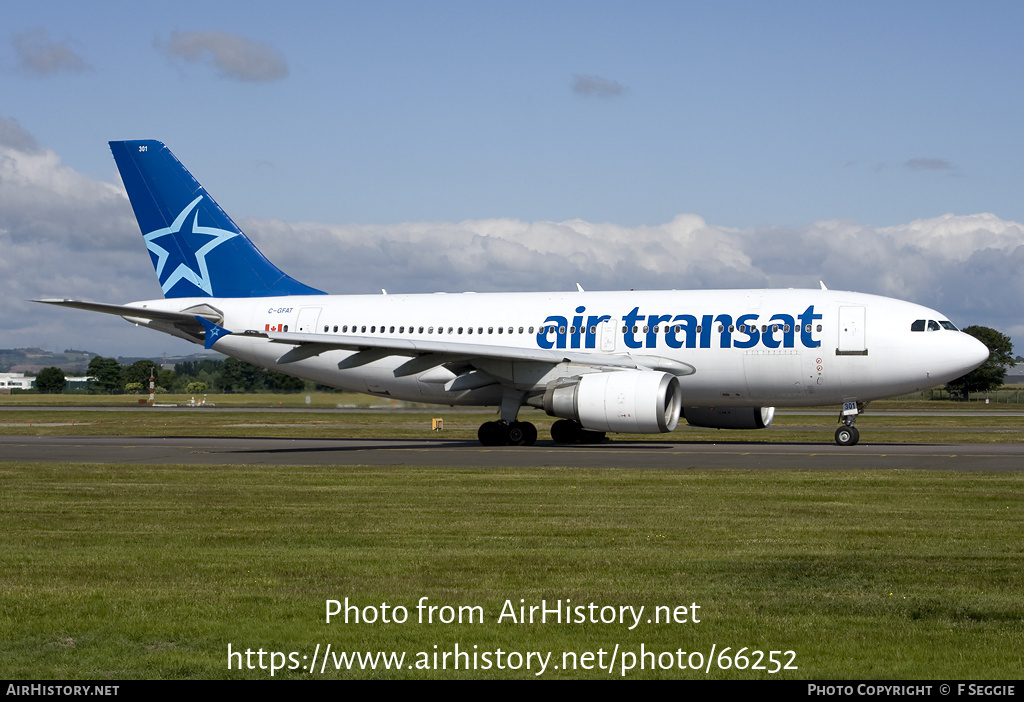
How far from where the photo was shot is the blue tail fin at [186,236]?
34156 mm

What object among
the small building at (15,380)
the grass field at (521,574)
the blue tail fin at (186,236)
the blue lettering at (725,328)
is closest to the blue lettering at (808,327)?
the blue lettering at (725,328)

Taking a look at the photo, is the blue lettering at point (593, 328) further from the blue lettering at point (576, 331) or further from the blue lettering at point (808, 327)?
the blue lettering at point (808, 327)

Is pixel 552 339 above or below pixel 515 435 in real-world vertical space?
above

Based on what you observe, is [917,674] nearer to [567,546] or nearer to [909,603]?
[909,603]

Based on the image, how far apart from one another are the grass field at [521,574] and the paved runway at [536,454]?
383 cm

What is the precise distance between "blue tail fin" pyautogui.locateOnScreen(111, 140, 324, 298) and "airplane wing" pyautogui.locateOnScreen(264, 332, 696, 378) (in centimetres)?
654

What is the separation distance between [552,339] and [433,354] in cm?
347

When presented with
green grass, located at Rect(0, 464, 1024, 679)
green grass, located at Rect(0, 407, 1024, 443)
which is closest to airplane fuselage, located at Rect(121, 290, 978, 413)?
green grass, located at Rect(0, 407, 1024, 443)

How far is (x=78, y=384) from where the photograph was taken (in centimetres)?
14238

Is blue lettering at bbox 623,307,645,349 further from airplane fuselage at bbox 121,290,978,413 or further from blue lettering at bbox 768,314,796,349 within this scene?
blue lettering at bbox 768,314,796,349

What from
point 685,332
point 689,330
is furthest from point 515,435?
point 689,330

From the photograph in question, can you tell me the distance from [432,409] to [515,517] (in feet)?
81.4

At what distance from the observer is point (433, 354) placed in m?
28.7

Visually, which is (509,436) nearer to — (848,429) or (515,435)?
(515,435)
